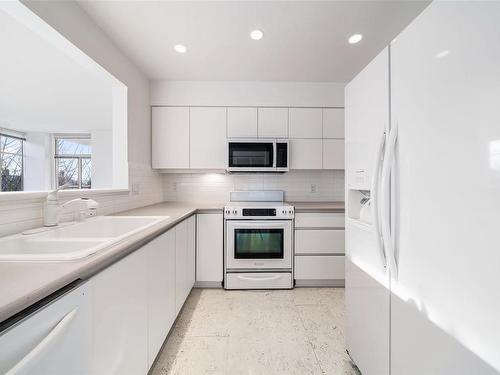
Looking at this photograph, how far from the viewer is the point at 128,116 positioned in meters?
2.17

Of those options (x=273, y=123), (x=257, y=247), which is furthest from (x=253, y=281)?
(x=273, y=123)

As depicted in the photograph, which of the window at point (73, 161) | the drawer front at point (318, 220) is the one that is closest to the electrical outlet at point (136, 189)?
the drawer front at point (318, 220)

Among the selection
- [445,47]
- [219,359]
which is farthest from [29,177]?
[445,47]

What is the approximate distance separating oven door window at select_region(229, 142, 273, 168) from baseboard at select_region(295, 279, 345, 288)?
4.42 feet

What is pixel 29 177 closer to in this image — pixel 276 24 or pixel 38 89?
pixel 38 89

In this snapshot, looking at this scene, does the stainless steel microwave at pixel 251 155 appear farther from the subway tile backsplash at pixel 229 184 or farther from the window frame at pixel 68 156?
the window frame at pixel 68 156

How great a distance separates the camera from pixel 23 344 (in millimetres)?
501

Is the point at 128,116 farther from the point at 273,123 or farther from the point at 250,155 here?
the point at 273,123

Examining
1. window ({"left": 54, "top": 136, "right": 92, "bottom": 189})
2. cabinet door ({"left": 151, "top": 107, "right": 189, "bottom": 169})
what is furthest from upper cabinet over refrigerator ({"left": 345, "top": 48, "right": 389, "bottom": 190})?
window ({"left": 54, "top": 136, "right": 92, "bottom": 189})

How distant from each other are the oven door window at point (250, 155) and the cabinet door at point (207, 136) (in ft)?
0.57

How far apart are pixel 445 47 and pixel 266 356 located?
1801 millimetres

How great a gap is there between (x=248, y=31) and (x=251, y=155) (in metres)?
1.20

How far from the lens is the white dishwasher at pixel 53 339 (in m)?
0.48

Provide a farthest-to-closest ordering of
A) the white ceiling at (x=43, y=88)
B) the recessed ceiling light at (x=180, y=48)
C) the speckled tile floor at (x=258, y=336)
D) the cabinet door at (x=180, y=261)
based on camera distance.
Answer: the white ceiling at (x=43, y=88)
the recessed ceiling light at (x=180, y=48)
the cabinet door at (x=180, y=261)
the speckled tile floor at (x=258, y=336)
